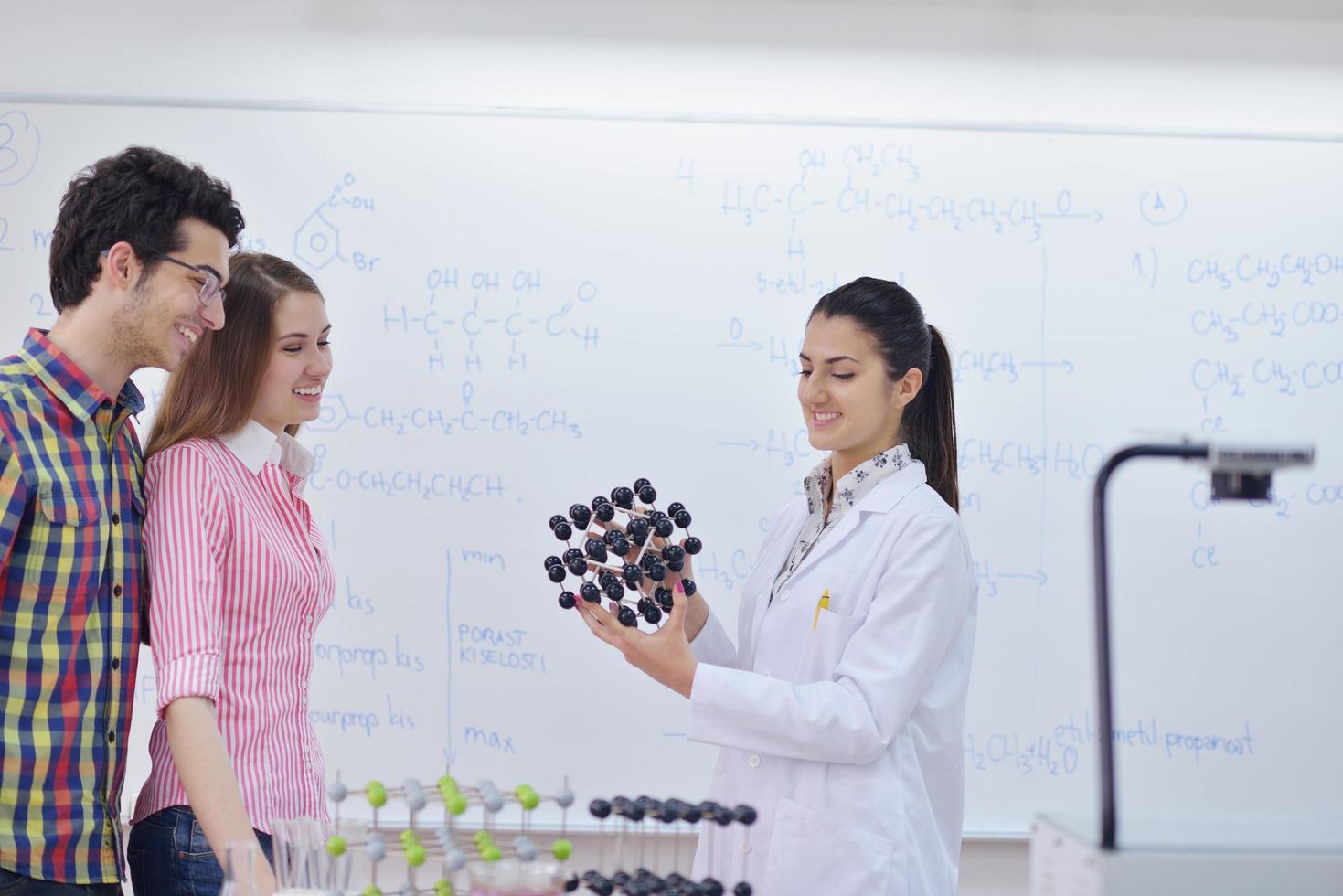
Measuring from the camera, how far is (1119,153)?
261 cm

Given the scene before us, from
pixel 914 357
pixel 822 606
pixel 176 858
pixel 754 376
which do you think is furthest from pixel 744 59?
pixel 176 858

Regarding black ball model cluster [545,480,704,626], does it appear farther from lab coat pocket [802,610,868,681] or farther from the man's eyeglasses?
the man's eyeglasses

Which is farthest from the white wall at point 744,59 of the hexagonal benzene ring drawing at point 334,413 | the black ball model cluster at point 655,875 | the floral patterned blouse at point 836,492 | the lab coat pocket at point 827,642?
the black ball model cluster at point 655,875

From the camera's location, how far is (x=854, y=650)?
154 cm

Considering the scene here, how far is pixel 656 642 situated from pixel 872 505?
0.40 meters

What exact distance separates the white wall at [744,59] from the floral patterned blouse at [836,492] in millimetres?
1130

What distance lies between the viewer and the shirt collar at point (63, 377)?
137 cm

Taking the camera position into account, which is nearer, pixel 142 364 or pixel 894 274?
pixel 142 364

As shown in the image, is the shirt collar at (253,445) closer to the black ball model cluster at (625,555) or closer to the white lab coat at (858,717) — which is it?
the black ball model cluster at (625,555)

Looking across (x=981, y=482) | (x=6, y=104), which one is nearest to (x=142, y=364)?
(x=6, y=104)

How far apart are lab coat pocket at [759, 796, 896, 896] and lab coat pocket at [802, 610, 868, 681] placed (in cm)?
19

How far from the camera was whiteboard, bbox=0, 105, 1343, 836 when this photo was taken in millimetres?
2561

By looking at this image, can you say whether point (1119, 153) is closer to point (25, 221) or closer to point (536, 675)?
point (536, 675)

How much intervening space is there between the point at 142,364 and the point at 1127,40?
2247 mm
